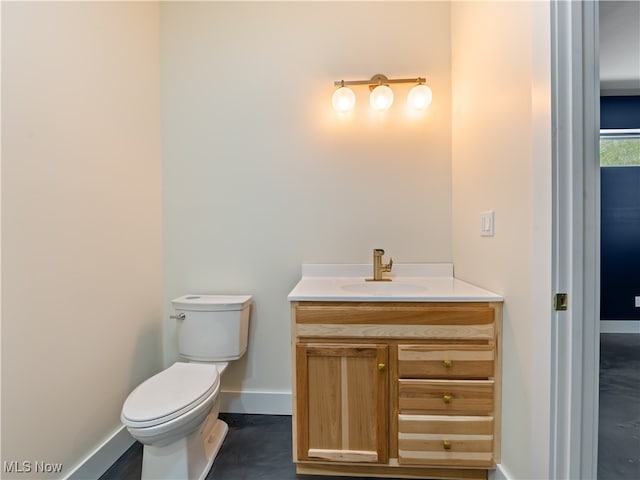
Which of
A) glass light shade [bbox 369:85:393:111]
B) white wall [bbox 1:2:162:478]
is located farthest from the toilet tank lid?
glass light shade [bbox 369:85:393:111]

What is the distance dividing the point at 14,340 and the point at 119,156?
3.07ft

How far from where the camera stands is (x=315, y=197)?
1835 mm

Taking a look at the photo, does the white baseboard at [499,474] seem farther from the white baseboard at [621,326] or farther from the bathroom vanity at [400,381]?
the white baseboard at [621,326]

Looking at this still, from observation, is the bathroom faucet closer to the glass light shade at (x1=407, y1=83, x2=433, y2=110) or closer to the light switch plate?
the light switch plate

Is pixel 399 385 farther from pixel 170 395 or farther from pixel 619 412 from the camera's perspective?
pixel 619 412

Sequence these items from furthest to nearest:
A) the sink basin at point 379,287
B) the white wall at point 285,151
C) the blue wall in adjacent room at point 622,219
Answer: the blue wall in adjacent room at point 622,219 < the white wall at point 285,151 < the sink basin at point 379,287

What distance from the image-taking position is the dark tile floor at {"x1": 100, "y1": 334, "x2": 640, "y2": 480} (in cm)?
138

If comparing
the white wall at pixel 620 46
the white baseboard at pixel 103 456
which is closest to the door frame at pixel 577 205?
the white wall at pixel 620 46

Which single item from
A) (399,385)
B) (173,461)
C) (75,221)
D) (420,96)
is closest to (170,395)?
(173,461)

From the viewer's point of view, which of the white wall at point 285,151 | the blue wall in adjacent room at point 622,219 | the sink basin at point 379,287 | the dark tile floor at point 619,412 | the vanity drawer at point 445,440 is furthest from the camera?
the blue wall in adjacent room at point 622,219

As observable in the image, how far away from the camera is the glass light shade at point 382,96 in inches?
67.2

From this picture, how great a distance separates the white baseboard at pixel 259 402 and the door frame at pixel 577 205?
1.44m

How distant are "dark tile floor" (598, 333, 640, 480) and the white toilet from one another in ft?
5.80

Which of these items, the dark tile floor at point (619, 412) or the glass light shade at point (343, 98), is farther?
the glass light shade at point (343, 98)
